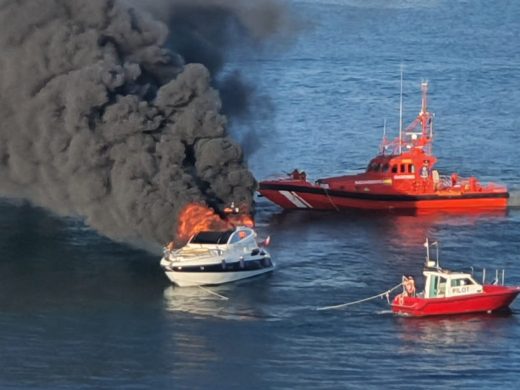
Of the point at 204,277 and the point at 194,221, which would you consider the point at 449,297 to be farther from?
the point at 194,221

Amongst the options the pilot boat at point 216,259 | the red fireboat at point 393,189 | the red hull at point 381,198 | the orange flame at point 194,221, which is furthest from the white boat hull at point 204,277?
the red fireboat at point 393,189

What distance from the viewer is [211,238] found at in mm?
66188

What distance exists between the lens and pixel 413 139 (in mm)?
81500

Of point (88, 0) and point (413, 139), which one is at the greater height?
point (88, 0)

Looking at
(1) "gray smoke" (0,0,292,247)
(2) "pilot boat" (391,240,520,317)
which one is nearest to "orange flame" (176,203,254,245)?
(1) "gray smoke" (0,0,292,247)

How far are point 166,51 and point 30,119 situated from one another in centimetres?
651

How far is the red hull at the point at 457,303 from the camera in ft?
201

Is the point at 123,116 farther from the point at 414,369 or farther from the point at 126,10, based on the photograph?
the point at 414,369

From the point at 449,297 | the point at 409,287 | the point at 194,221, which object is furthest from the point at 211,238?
the point at 449,297

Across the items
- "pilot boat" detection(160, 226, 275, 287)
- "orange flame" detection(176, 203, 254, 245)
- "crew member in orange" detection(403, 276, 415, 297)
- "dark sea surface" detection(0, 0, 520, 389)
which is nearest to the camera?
"dark sea surface" detection(0, 0, 520, 389)

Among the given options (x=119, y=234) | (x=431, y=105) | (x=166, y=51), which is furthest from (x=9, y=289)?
(x=431, y=105)

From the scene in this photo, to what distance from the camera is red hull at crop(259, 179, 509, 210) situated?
79750 mm

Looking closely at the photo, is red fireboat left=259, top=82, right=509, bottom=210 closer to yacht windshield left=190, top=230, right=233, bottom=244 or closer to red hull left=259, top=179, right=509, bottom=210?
red hull left=259, top=179, right=509, bottom=210

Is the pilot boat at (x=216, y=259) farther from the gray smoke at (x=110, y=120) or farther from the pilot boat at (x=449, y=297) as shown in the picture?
the pilot boat at (x=449, y=297)
